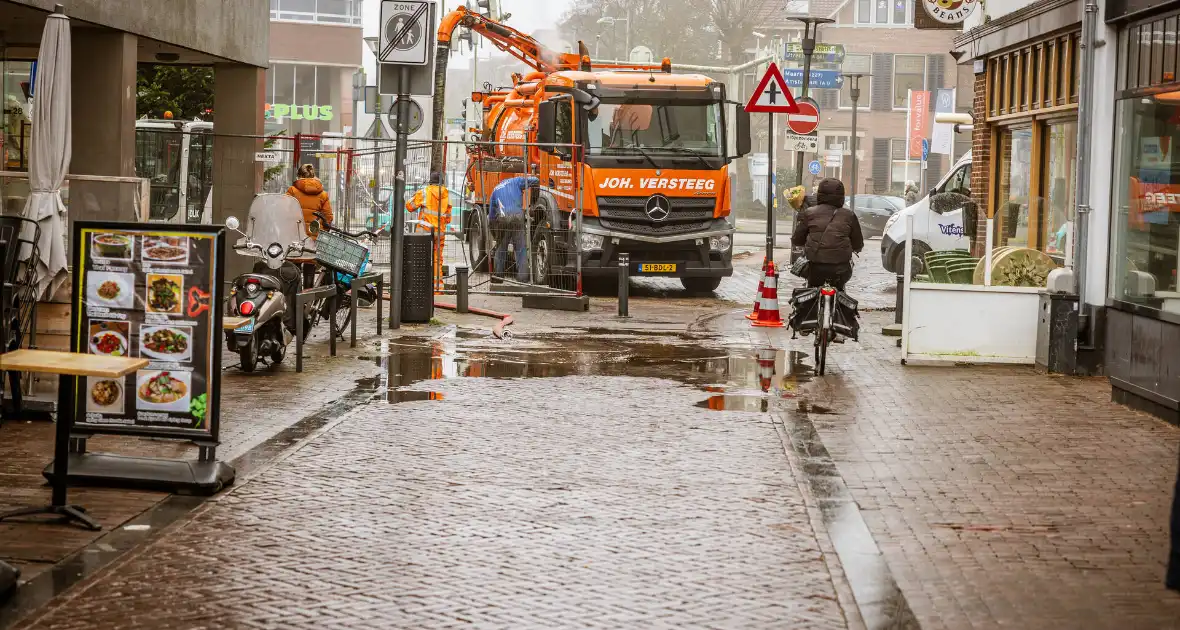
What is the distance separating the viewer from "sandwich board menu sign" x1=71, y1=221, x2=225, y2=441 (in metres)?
7.86

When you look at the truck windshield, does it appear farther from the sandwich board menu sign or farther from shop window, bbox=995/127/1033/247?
the sandwich board menu sign

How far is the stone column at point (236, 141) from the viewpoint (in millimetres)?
19750

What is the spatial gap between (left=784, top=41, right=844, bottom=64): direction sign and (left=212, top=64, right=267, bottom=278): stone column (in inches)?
1062


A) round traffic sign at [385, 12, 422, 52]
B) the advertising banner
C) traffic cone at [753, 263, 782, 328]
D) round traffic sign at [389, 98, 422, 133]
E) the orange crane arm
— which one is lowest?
traffic cone at [753, 263, 782, 328]

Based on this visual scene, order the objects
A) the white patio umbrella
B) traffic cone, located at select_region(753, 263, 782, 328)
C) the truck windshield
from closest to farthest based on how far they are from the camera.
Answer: the white patio umbrella
traffic cone, located at select_region(753, 263, 782, 328)
the truck windshield

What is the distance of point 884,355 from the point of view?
15.1 metres

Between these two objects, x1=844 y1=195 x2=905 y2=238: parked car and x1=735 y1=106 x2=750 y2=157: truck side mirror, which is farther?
x1=844 y1=195 x2=905 y2=238: parked car

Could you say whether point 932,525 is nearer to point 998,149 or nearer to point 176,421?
point 176,421

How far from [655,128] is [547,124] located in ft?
5.24

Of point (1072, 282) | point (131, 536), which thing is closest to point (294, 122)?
point (1072, 282)

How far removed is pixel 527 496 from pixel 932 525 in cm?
205

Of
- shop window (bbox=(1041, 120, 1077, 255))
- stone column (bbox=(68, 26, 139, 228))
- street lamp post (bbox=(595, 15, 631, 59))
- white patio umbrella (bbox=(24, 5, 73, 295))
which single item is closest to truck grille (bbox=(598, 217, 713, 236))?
shop window (bbox=(1041, 120, 1077, 255))

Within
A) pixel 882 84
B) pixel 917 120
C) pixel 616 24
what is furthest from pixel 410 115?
pixel 616 24

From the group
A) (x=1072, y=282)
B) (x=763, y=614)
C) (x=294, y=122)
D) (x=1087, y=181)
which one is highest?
(x=294, y=122)
